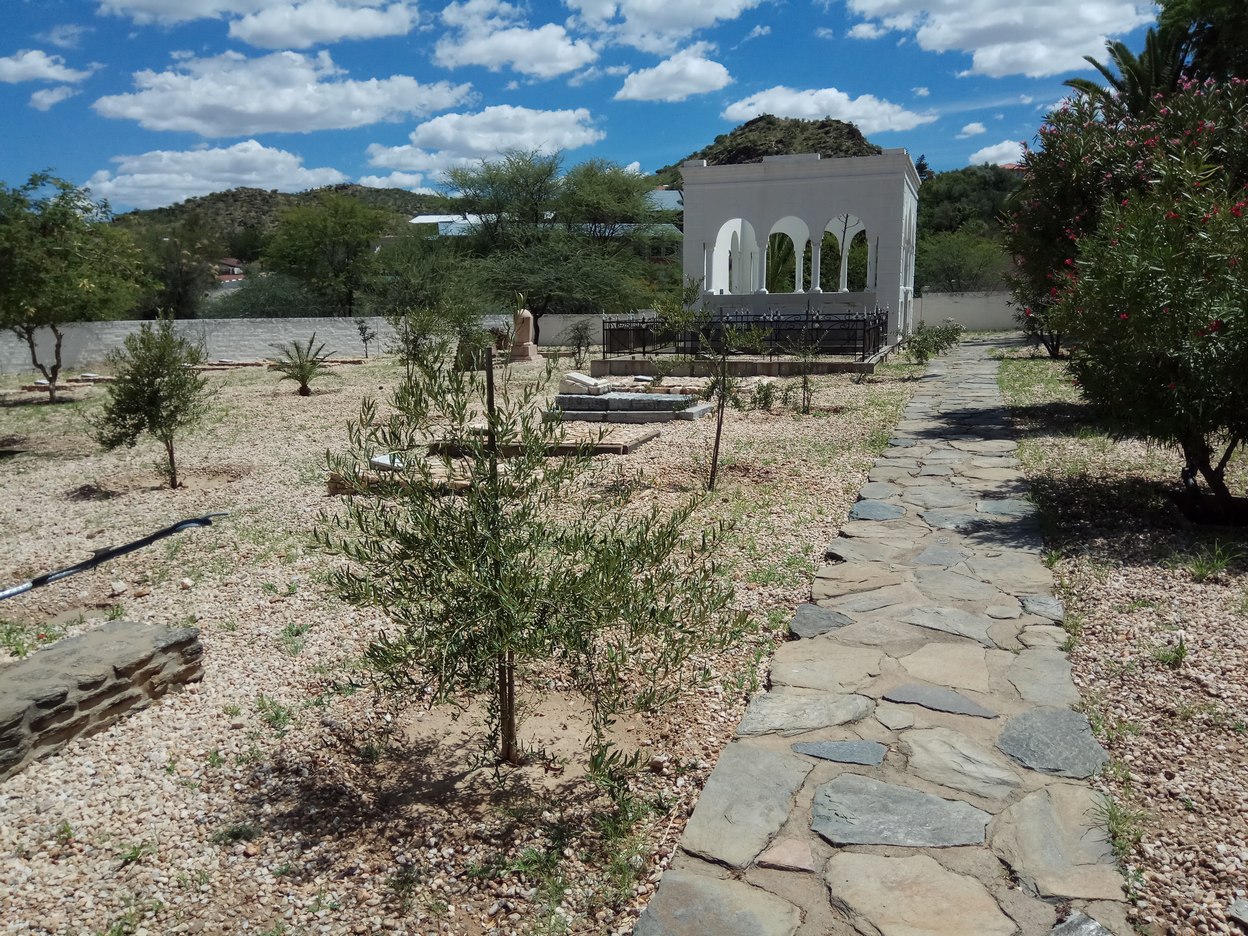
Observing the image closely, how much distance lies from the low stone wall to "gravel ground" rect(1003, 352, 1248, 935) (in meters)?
3.69

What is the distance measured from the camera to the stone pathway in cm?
238

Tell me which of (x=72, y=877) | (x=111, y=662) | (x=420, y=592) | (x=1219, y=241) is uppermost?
(x=1219, y=241)

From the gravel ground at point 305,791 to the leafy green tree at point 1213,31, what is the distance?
816 inches

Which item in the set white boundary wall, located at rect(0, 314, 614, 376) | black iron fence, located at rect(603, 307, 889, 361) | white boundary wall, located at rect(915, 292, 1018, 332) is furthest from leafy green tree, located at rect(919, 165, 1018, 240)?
black iron fence, located at rect(603, 307, 889, 361)

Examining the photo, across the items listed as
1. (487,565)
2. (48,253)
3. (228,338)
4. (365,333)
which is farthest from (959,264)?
(487,565)

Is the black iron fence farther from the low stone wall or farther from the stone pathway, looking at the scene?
the low stone wall

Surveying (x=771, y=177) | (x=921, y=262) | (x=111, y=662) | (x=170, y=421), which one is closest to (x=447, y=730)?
(x=111, y=662)

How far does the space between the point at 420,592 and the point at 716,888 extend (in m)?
1.30

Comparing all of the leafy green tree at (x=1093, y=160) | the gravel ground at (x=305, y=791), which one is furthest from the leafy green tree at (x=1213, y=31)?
the gravel ground at (x=305, y=791)

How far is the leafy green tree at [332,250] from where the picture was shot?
120 ft

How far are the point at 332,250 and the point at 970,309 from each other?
25918mm

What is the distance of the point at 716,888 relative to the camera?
8.18 feet

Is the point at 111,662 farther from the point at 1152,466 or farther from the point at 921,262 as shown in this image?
the point at 921,262

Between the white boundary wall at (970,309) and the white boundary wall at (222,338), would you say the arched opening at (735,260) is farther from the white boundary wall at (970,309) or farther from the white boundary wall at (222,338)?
the white boundary wall at (222,338)
